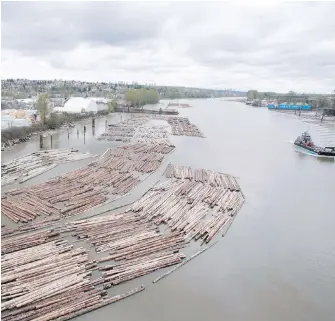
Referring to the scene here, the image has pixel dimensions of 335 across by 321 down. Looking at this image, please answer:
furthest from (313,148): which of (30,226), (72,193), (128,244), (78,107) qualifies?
(78,107)

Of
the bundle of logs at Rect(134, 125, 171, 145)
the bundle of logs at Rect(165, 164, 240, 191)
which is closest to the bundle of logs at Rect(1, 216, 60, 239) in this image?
the bundle of logs at Rect(165, 164, 240, 191)

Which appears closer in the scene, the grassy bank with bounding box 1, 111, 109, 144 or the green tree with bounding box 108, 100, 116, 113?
the grassy bank with bounding box 1, 111, 109, 144

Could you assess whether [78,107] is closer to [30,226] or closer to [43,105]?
[43,105]

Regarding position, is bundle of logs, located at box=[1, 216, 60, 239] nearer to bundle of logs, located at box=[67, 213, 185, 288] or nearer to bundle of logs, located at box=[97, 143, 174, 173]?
bundle of logs, located at box=[67, 213, 185, 288]

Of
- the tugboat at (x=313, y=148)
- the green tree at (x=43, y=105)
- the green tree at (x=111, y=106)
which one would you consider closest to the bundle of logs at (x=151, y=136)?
the green tree at (x=43, y=105)

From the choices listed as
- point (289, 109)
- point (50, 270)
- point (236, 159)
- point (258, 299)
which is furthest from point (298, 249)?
point (289, 109)

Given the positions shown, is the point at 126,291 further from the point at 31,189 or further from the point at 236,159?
the point at 236,159

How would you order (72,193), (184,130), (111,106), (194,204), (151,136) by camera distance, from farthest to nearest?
(111,106)
(184,130)
(151,136)
(72,193)
(194,204)
